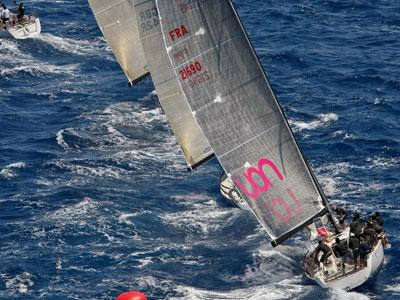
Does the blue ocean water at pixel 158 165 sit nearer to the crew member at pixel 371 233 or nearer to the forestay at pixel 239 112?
the crew member at pixel 371 233

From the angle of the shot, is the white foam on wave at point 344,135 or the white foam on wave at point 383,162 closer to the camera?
the white foam on wave at point 383,162

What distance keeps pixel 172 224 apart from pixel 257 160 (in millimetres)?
11479

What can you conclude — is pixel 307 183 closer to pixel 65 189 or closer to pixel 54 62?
pixel 65 189

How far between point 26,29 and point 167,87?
3573cm

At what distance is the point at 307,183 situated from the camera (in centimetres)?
5828

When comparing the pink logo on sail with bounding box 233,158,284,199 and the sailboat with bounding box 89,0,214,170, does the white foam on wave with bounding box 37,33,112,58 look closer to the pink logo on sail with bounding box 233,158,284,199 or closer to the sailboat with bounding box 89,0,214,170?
the sailboat with bounding box 89,0,214,170

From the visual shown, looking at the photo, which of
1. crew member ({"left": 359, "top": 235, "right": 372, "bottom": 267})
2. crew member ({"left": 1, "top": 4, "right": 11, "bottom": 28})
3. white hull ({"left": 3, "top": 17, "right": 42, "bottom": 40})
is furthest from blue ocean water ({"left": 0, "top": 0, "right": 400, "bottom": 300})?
crew member ({"left": 1, "top": 4, "right": 11, "bottom": 28})

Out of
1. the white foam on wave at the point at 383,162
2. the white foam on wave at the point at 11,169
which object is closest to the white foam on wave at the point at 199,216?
the white foam on wave at the point at 383,162

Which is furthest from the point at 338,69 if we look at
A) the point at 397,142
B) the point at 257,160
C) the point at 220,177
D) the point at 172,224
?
the point at 257,160

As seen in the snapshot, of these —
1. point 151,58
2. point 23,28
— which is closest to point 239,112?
point 151,58

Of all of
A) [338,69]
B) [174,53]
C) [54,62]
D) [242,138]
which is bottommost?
[338,69]

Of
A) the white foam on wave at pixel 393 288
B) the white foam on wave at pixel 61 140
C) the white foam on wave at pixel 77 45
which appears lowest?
the white foam on wave at pixel 393 288

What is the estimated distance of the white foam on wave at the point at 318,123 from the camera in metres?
79.2

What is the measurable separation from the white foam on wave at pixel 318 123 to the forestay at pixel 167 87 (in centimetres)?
1111
